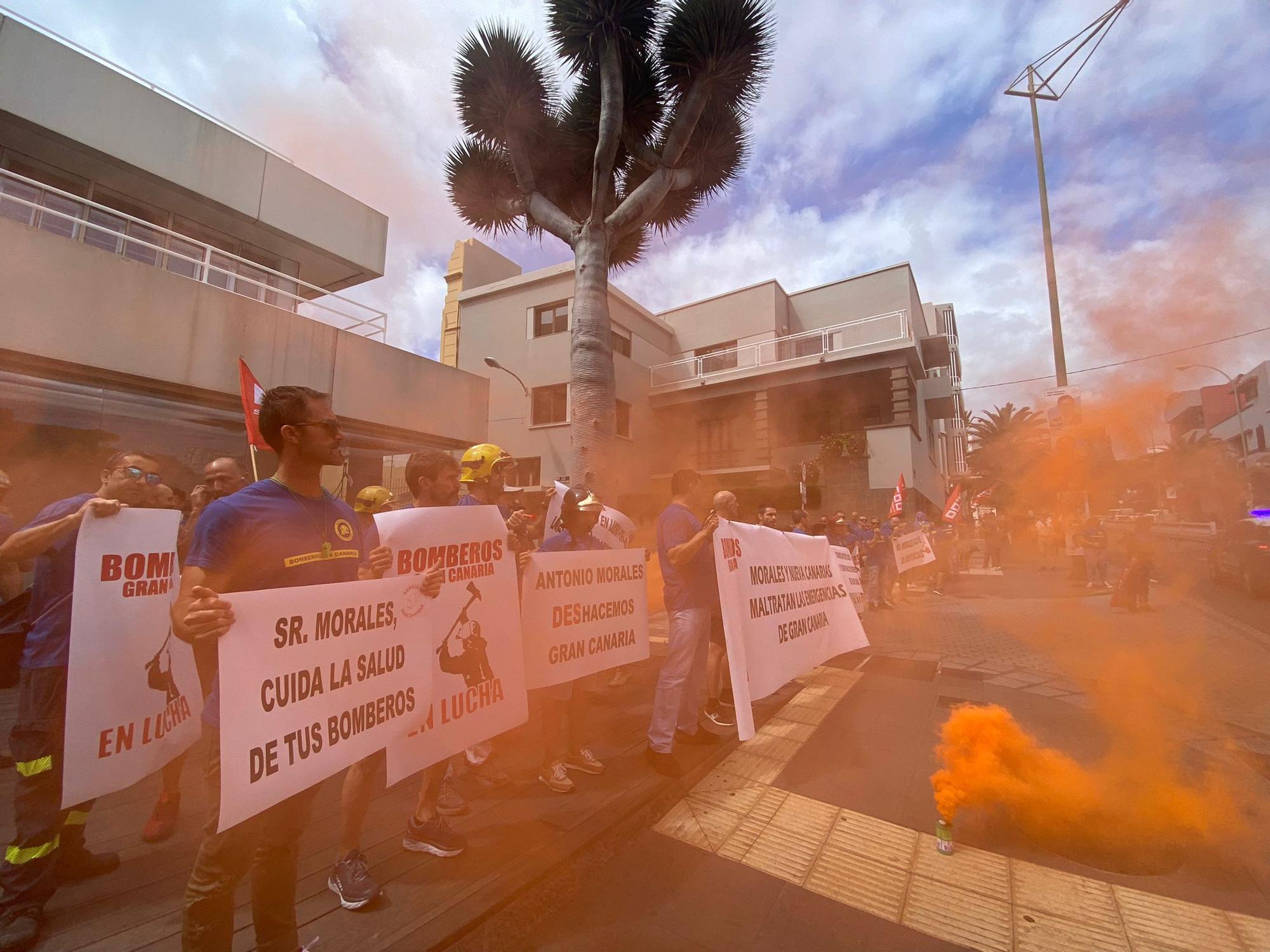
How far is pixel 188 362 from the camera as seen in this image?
330 inches

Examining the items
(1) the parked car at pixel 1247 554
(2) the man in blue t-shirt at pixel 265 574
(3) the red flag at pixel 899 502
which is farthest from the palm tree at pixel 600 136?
(1) the parked car at pixel 1247 554

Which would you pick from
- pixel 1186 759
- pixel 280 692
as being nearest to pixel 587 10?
pixel 280 692

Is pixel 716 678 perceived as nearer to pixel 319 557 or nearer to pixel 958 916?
pixel 958 916

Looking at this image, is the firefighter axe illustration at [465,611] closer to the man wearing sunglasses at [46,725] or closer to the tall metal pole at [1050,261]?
the man wearing sunglasses at [46,725]

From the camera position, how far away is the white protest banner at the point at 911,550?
10664 mm

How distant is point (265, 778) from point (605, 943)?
142 centimetres

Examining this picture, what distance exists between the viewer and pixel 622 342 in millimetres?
20812

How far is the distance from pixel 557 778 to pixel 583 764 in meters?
0.26

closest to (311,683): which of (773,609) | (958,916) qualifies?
(958,916)

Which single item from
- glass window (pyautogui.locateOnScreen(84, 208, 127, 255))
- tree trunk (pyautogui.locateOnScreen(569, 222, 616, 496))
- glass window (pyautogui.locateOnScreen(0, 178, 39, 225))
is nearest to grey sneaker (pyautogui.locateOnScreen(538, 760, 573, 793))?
tree trunk (pyautogui.locateOnScreen(569, 222, 616, 496))

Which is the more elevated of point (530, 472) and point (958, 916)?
point (530, 472)

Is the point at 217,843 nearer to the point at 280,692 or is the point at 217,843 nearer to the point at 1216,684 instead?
the point at 280,692

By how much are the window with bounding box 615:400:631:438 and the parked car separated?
1537 cm

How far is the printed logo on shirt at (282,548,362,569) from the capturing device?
6.06ft
